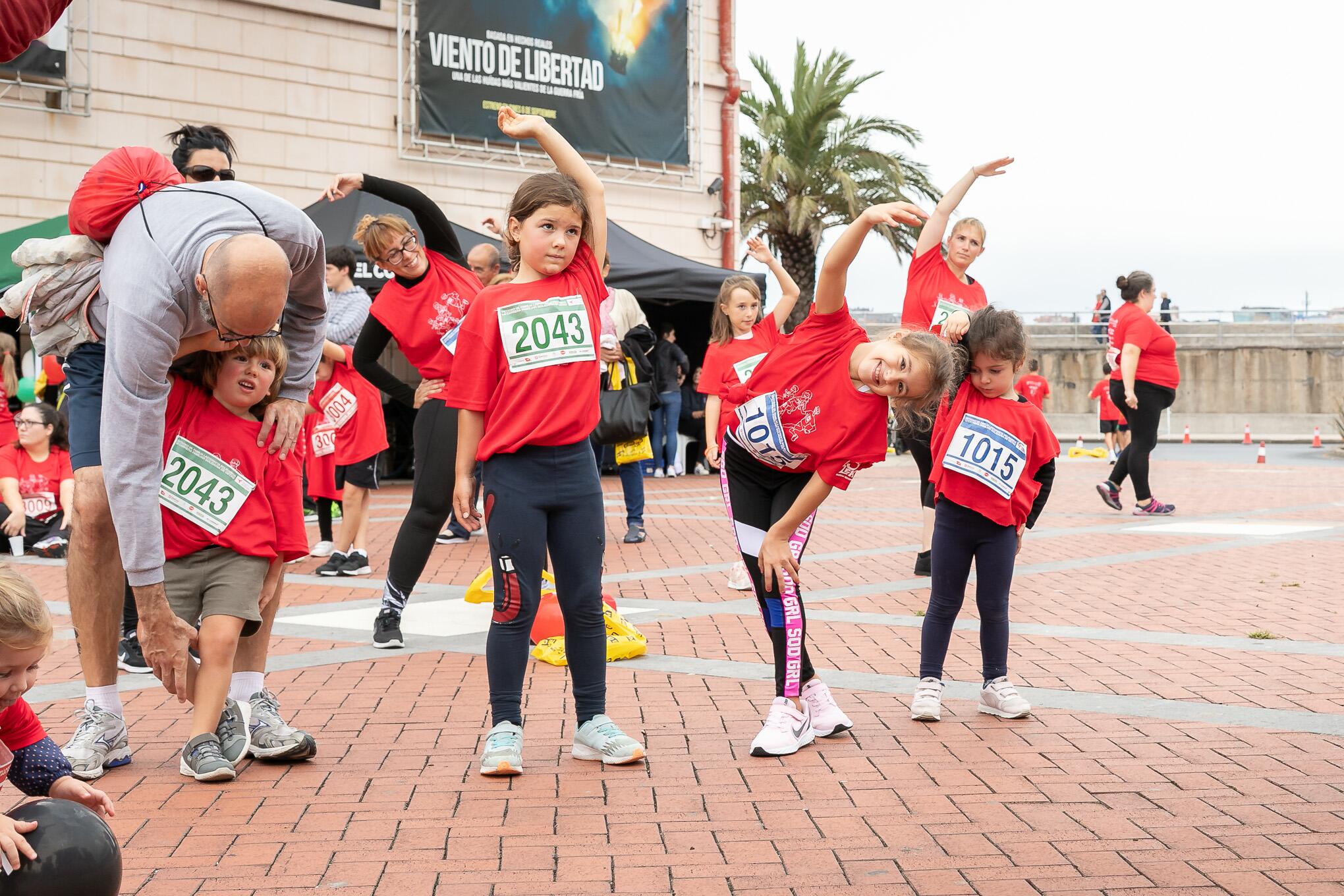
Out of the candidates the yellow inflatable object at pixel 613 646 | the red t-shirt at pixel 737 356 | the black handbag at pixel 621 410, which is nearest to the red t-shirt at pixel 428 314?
the yellow inflatable object at pixel 613 646

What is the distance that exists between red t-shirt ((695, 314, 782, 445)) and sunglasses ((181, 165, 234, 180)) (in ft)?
9.94

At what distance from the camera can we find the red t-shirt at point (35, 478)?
980cm

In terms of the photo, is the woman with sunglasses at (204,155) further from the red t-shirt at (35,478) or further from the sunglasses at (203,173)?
the red t-shirt at (35,478)

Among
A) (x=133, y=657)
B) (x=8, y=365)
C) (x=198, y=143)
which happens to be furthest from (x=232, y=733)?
(x=8, y=365)

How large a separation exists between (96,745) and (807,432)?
7.57ft

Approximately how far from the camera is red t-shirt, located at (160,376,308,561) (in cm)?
380

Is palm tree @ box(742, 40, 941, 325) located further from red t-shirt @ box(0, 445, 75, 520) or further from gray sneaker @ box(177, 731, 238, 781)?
gray sneaker @ box(177, 731, 238, 781)

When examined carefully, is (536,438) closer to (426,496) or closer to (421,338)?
(426,496)

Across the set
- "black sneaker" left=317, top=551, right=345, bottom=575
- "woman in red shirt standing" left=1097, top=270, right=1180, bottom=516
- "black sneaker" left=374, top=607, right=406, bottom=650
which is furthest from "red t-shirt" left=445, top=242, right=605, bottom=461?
"woman in red shirt standing" left=1097, top=270, right=1180, bottom=516

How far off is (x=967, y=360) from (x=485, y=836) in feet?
7.96

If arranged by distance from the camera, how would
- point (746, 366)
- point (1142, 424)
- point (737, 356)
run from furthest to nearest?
point (1142, 424) < point (737, 356) < point (746, 366)

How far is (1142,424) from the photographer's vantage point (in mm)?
11633

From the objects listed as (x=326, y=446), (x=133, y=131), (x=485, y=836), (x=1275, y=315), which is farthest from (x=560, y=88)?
(x=1275, y=315)

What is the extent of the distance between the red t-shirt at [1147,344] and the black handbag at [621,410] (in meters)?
4.82
